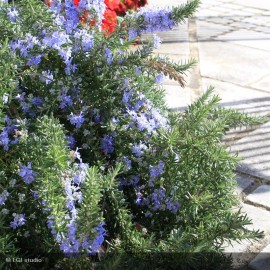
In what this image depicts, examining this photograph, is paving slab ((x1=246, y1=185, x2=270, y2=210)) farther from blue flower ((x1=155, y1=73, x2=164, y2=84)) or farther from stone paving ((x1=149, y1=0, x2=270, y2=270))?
blue flower ((x1=155, y1=73, x2=164, y2=84))

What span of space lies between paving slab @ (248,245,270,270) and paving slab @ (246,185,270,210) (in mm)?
554

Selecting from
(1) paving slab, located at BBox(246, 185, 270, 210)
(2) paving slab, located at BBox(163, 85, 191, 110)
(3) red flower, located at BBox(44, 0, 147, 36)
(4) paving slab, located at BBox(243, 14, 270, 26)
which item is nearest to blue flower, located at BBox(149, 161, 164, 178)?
(1) paving slab, located at BBox(246, 185, 270, 210)

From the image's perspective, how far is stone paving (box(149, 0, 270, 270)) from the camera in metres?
3.63

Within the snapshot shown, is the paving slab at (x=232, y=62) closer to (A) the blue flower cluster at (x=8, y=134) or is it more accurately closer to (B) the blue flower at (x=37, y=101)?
(B) the blue flower at (x=37, y=101)

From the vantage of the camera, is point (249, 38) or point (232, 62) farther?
point (249, 38)

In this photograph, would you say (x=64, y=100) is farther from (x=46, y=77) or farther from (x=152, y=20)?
(x=152, y=20)

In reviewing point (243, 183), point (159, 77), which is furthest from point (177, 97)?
point (159, 77)

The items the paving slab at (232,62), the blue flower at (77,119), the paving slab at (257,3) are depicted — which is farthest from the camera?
the paving slab at (257,3)

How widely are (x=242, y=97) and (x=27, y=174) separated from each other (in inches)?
143

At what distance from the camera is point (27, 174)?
7.72 feet

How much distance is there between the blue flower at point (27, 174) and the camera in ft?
7.69

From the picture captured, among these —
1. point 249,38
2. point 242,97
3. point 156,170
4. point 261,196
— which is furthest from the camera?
point 249,38

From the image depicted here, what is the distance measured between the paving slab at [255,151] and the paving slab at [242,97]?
1.17 ft

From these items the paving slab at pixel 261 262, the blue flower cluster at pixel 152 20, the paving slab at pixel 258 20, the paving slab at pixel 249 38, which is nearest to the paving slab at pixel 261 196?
the paving slab at pixel 261 262
